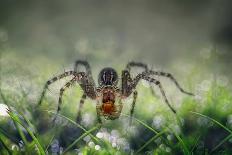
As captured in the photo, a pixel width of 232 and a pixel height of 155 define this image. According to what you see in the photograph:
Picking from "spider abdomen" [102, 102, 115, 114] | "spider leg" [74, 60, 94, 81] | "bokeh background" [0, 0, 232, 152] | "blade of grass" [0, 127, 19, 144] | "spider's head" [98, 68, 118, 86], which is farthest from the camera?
"bokeh background" [0, 0, 232, 152]

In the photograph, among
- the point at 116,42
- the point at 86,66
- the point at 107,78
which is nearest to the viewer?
the point at 107,78

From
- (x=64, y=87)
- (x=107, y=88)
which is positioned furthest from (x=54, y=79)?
(x=107, y=88)

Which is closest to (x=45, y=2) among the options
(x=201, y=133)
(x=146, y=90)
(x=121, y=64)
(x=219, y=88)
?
(x=121, y=64)

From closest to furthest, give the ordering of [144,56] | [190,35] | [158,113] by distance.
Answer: [158,113] < [144,56] < [190,35]

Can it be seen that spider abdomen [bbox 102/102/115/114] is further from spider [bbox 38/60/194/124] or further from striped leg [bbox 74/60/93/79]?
striped leg [bbox 74/60/93/79]

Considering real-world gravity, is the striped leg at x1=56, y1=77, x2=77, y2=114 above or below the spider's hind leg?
below

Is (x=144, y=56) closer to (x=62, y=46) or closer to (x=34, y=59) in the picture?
(x=62, y=46)

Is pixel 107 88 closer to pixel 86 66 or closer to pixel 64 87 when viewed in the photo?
pixel 64 87

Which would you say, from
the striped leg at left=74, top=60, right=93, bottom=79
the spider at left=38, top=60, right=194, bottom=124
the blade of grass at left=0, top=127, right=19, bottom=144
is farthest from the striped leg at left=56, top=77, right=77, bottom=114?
the blade of grass at left=0, top=127, right=19, bottom=144
